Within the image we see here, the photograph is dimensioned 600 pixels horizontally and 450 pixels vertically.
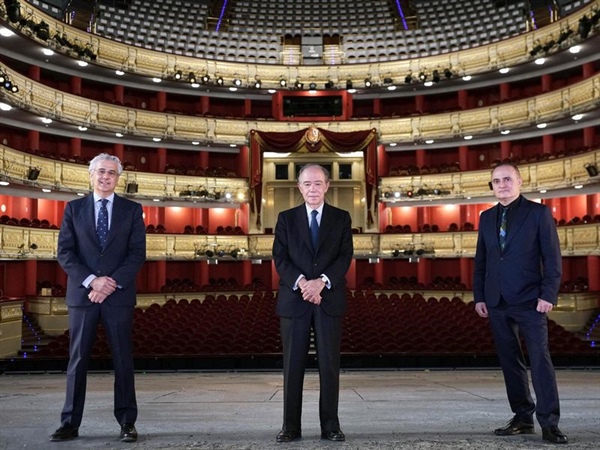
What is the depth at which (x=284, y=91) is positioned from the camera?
2692 cm

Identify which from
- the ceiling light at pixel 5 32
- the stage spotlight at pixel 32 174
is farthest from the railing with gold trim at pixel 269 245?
the ceiling light at pixel 5 32

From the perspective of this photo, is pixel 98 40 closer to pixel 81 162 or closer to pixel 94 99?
pixel 94 99

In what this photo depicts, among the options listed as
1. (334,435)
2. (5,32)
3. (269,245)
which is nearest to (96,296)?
(334,435)

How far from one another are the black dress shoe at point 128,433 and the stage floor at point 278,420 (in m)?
0.04

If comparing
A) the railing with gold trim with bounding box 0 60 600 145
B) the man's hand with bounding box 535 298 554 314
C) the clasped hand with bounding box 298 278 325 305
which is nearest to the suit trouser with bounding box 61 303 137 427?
the clasped hand with bounding box 298 278 325 305

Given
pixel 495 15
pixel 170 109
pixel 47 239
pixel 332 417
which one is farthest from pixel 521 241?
pixel 495 15

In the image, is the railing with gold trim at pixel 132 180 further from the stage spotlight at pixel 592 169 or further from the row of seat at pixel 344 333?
the stage spotlight at pixel 592 169

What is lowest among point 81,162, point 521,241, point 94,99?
point 521,241

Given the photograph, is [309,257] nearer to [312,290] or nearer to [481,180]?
[312,290]

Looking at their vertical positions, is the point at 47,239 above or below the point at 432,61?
below

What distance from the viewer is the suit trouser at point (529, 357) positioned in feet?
11.1

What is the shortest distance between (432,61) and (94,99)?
1413 cm

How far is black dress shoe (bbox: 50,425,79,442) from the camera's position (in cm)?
313

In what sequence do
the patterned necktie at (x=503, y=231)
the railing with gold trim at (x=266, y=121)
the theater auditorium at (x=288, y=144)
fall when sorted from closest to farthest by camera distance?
the patterned necktie at (x=503, y=231) → the theater auditorium at (x=288, y=144) → the railing with gold trim at (x=266, y=121)
